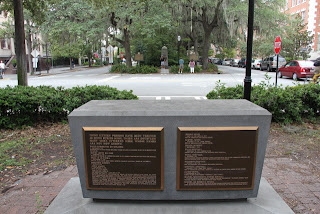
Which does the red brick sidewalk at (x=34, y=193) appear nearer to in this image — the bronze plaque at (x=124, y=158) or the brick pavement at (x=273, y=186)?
the brick pavement at (x=273, y=186)

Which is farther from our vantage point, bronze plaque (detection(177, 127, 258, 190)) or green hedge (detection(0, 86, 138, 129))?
green hedge (detection(0, 86, 138, 129))

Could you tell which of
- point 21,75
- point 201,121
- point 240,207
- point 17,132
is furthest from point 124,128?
point 21,75

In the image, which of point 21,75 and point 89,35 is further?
point 89,35

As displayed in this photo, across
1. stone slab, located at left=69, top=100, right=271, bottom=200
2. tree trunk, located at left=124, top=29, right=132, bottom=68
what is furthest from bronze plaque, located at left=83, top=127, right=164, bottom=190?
tree trunk, located at left=124, top=29, right=132, bottom=68

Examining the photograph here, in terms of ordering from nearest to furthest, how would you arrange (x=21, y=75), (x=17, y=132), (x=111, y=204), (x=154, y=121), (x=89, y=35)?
1. (x=154, y=121)
2. (x=111, y=204)
3. (x=17, y=132)
4. (x=21, y=75)
5. (x=89, y=35)

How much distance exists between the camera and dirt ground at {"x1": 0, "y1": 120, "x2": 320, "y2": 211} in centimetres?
474

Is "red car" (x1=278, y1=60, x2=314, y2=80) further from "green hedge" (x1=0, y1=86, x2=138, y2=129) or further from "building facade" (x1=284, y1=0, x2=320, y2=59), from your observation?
"green hedge" (x1=0, y1=86, x2=138, y2=129)

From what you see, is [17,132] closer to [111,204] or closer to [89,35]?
[111,204]

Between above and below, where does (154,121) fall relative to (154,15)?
below

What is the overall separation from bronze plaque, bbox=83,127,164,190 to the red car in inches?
740

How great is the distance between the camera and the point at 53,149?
5.75 m

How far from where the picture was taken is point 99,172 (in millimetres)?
3238

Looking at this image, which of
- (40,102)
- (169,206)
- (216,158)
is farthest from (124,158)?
(40,102)

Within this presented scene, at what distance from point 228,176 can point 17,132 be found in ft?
17.5
